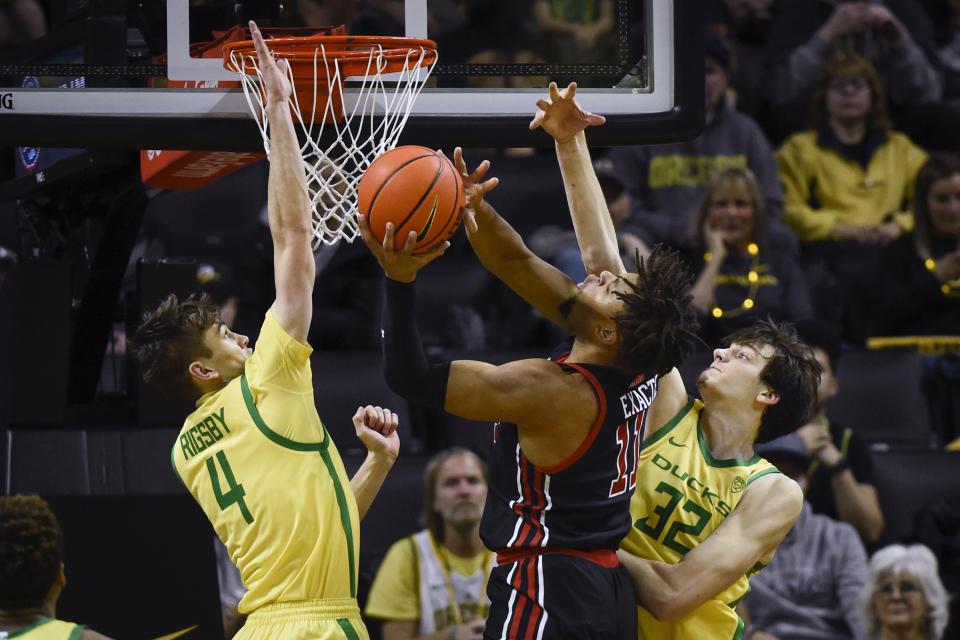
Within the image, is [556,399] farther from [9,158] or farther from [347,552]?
[9,158]

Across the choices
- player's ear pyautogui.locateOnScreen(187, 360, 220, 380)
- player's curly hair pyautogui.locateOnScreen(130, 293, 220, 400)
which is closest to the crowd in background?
player's curly hair pyautogui.locateOnScreen(130, 293, 220, 400)

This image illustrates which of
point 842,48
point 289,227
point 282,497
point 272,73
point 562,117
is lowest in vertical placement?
point 282,497

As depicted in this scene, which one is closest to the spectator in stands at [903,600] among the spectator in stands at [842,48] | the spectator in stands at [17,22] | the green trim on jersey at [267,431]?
the spectator in stands at [842,48]

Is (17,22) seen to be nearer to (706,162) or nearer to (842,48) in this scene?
(706,162)

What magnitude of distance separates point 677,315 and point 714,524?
78cm

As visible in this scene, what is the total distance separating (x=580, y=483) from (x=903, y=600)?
3.07 metres

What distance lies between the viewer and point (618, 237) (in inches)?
282

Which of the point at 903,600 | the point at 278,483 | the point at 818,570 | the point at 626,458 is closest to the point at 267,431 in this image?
the point at 278,483

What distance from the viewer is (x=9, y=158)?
543 cm

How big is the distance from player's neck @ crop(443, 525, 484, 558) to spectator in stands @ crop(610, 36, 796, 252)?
2.40 m

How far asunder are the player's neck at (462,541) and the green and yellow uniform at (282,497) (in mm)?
1995

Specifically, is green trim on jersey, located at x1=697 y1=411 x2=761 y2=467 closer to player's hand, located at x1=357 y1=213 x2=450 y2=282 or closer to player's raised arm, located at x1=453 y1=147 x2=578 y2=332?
player's raised arm, located at x1=453 y1=147 x2=578 y2=332

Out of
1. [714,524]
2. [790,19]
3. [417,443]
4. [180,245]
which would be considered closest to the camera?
[714,524]

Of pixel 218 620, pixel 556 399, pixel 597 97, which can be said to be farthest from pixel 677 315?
pixel 218 620
